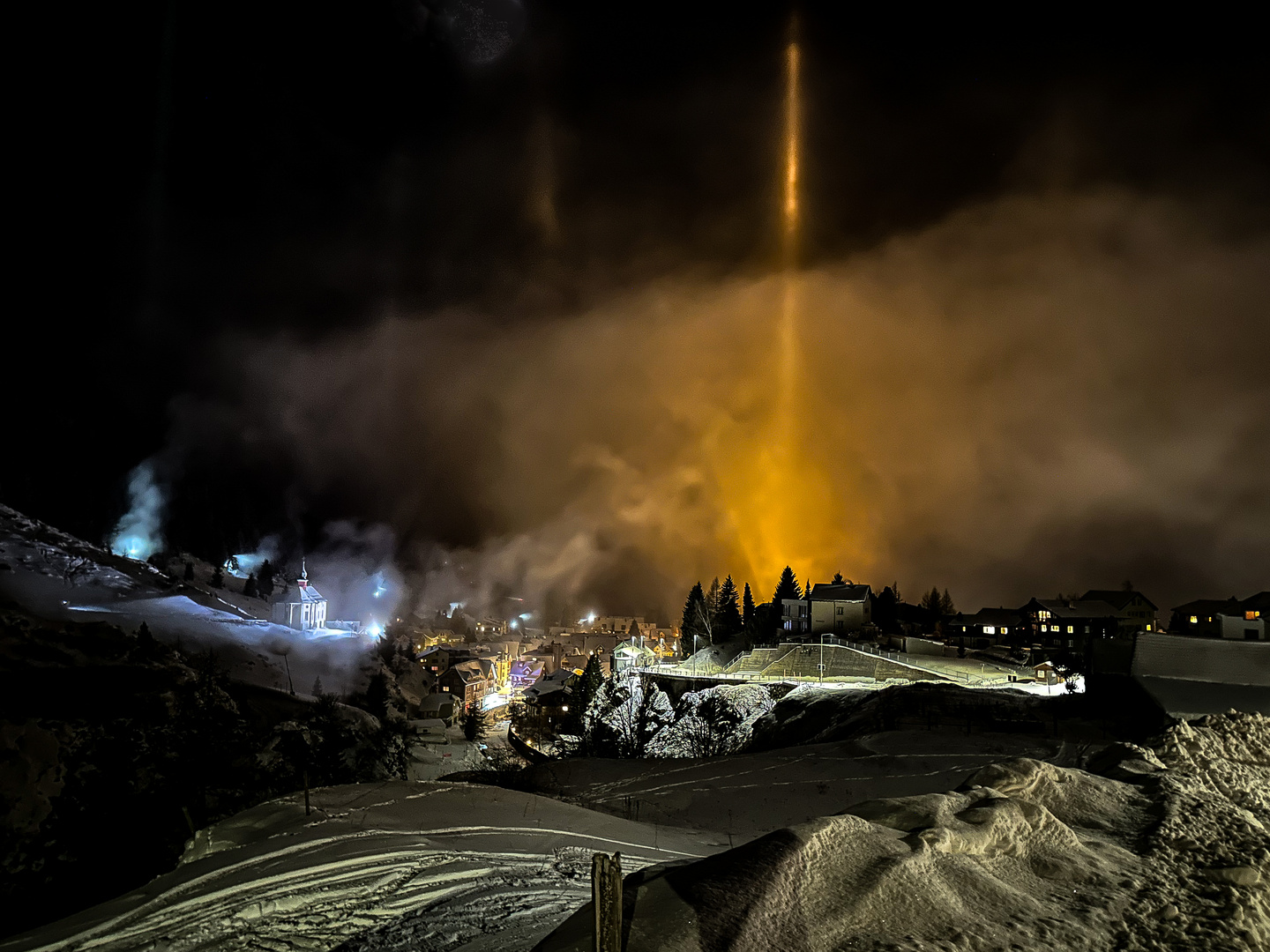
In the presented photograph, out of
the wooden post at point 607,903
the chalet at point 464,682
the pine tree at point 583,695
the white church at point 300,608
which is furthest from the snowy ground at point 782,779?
the white church at point 300,608

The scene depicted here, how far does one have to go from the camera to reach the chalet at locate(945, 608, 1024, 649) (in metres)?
72.3

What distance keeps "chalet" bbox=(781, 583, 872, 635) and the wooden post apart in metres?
61.4

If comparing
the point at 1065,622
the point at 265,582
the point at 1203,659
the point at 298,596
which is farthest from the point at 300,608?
the point at 1203,659

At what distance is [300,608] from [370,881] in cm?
9046

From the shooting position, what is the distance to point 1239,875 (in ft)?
23.1

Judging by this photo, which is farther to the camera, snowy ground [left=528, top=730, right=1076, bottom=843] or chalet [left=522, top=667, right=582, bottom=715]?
chalet [left=522, top=667, right=582, bottom=715]

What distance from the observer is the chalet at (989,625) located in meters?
72.3

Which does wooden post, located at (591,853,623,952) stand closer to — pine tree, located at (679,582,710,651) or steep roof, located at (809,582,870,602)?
steep roof, located at (809,582,870,602)

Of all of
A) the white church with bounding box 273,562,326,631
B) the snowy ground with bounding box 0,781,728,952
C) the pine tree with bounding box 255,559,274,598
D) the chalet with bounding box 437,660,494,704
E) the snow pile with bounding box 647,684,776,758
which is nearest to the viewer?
the snowy ground with bounding box 0,781,728,952

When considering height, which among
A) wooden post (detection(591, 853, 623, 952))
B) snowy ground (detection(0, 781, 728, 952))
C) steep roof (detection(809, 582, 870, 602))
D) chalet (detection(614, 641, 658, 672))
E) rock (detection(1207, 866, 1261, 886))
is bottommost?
chalet (detection(614, 641, 658, 672))

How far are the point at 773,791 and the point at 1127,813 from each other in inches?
532

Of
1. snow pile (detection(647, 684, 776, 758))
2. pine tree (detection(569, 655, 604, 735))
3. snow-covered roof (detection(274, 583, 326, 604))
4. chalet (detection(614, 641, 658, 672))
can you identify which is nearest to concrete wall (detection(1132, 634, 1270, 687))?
snow pile (detection(647, 684, 776, 758))

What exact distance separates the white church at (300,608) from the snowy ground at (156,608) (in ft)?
11.7

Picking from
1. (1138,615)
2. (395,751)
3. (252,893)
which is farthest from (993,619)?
(252,893)
